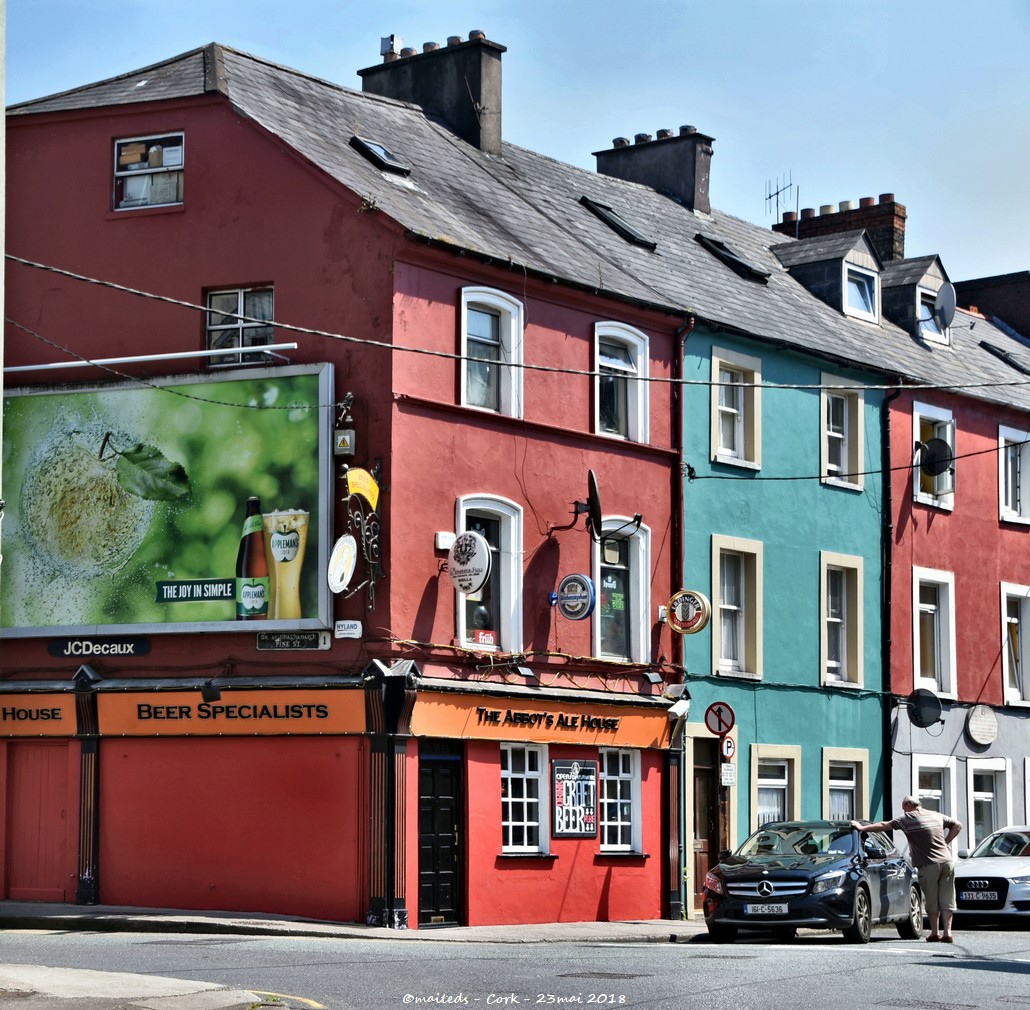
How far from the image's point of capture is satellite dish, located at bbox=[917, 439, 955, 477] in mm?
34375

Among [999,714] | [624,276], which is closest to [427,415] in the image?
[624,276]

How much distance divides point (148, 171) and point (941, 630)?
1667 centimetres

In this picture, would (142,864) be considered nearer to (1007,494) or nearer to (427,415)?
(427,415)

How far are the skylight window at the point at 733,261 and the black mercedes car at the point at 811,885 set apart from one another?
14011 mm

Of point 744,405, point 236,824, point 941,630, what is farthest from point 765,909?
point 941,630

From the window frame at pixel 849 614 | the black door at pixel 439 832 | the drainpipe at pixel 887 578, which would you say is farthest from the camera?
the drainpipe at pixel 887 578

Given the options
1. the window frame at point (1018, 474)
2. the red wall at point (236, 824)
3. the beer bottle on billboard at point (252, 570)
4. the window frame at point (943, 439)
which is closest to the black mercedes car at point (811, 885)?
the red wall at point (236, 824)

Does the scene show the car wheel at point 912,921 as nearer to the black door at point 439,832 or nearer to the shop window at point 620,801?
the shop window at point 620,801

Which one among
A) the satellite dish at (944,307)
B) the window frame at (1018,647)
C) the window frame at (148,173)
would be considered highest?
the satellite dish at (944,307)

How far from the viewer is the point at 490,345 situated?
26438 mm

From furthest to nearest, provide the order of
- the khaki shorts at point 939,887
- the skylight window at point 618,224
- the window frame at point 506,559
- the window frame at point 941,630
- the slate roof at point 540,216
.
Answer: the window frame at point 941,630 < the skylight window at point 618,224 < the slate roof at point 540,216 < the window frame at point 506,559 < the khaki shorts at point 939,887

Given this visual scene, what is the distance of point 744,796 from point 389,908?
27.5ft

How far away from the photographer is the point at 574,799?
2680 cm

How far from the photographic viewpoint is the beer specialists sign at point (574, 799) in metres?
26.5
